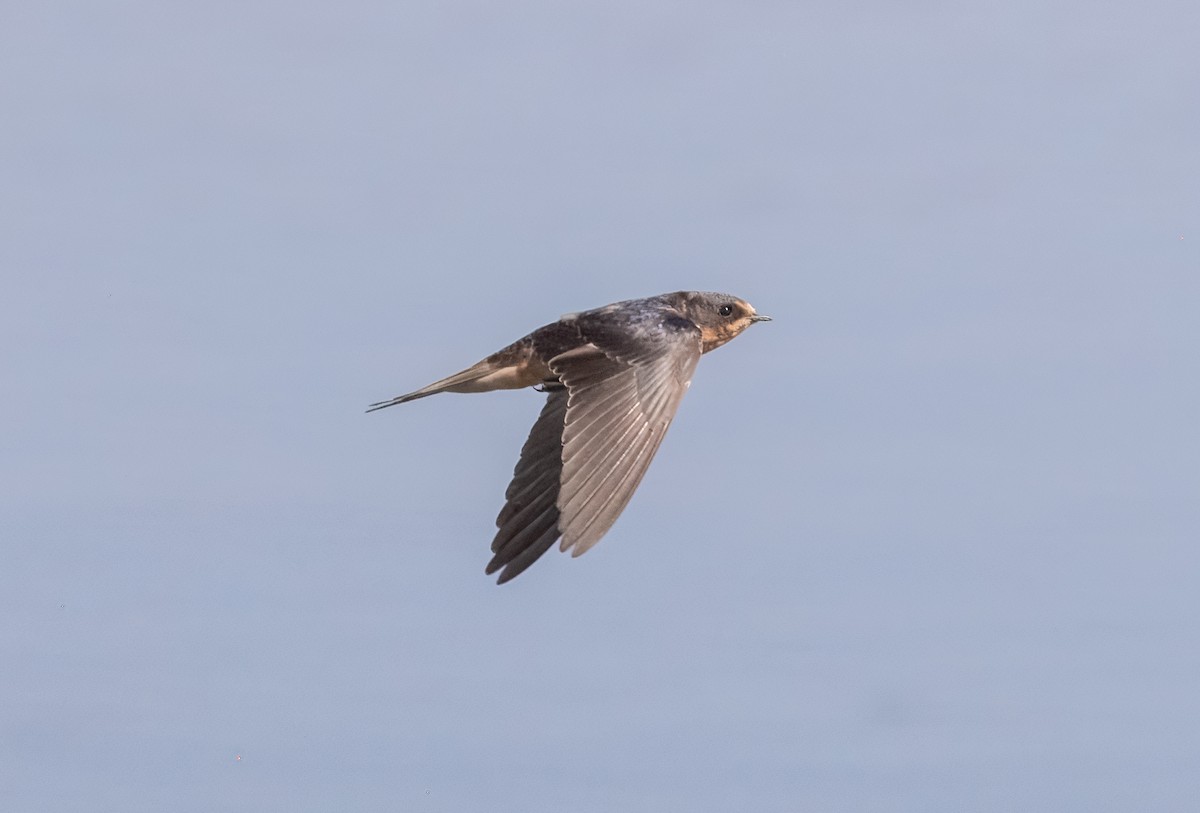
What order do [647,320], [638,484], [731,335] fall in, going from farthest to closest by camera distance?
[731,335] → [647,320] → [638,484]

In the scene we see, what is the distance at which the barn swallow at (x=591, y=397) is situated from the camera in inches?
610

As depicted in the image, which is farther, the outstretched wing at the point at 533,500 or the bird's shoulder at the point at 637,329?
the bird's shoulder at the point at 637,329

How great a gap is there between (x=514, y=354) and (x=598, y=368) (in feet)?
5.90

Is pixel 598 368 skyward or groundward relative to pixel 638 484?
skyward

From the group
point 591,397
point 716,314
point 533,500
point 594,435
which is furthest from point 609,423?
point 716,314

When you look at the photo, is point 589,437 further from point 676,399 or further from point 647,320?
point 647,320

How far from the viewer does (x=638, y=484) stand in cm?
1550

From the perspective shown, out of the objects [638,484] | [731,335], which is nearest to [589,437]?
[638,484]

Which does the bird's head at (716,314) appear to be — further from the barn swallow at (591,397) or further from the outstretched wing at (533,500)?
the outstretched wing at (533,500)

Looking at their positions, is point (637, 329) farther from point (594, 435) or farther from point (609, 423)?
point (594, 435)

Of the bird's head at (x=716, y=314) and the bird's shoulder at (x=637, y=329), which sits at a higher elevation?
the bird's head at (x=716, y=314)

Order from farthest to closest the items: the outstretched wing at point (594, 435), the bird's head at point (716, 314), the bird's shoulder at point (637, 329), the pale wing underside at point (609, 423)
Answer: the bird's head at point (716, 314), the bird's shoulder at point (637, 329), the outstretched wing at point (594, 435), the pale wing underside at point (609, 423)

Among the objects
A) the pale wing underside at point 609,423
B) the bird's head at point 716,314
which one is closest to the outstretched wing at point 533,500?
the pale wing underside at point 609,423

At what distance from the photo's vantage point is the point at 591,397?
1653 cm
